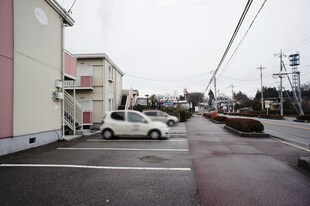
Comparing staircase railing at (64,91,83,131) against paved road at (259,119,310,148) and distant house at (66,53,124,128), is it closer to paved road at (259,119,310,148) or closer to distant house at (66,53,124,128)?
distant house at (66,53,124,128)

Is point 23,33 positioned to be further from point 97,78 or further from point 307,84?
point 307,84

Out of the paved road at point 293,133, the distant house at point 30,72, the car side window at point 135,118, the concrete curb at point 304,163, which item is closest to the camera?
the concrete curb at point 304,163

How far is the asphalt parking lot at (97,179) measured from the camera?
Answer: 353cm

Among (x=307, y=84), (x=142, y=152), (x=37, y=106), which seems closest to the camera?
(x=142, y=152)

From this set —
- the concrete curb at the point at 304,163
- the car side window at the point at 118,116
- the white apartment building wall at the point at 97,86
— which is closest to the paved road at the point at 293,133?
the concrete curb at the point at 304,163

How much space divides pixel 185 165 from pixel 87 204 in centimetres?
315

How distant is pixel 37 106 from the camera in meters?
8.80

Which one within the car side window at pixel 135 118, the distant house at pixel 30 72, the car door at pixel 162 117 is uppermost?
the distant house at pixel 30 72

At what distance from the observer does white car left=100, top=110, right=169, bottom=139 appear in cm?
1083

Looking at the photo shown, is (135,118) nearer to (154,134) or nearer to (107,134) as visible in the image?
(154,134)

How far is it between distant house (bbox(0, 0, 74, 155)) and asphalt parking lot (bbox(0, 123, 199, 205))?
4.23 ft

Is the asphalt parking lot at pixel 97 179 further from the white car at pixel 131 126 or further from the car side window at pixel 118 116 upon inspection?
the car side window at pixel 118 116

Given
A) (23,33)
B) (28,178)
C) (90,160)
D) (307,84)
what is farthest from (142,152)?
(307,84)

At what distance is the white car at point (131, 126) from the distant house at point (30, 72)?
103 inches
